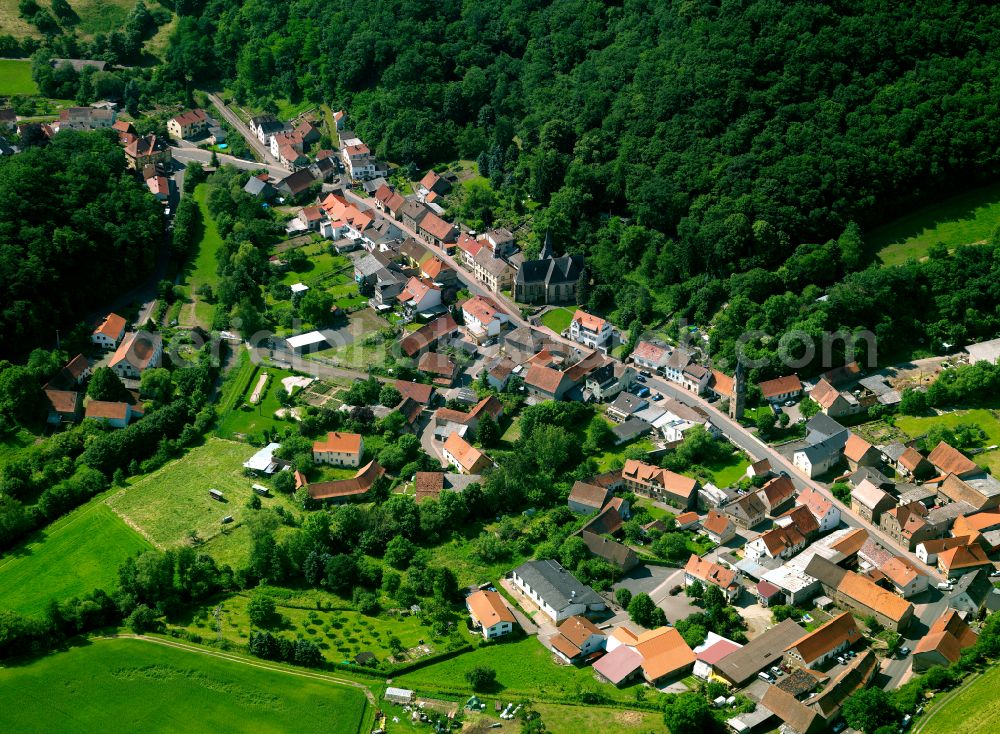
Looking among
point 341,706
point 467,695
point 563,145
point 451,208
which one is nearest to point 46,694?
point 341,706

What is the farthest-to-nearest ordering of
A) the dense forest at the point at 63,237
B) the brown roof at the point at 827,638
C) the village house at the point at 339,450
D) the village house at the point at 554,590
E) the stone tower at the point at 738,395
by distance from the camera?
the dense forest at the point at 63,237 → the stone tower at the point at 738,395 → the village house at the point at 339,450 → the village house at the point at 554,590 → the brown roof at the point at 827,638

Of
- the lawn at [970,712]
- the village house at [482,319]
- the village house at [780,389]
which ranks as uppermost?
the village house at [482,319]

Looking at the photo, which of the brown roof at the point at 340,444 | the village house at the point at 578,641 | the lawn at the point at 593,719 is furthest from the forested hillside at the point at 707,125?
the lawn at the point at 593,719

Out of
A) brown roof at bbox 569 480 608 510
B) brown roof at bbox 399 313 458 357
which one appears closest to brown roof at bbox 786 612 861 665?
brown roof at bbox 569 480 608 510

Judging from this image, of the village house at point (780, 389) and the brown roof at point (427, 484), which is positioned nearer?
the brown roof at point (427, 484)

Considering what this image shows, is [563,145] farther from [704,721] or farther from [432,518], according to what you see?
[704,721]

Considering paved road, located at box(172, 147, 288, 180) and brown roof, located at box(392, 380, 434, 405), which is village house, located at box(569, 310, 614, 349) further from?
paved road, located at box(172, 147, 288, 180)

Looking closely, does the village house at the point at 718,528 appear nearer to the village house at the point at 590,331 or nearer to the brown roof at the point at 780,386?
the brown roof at the point at 780,386
